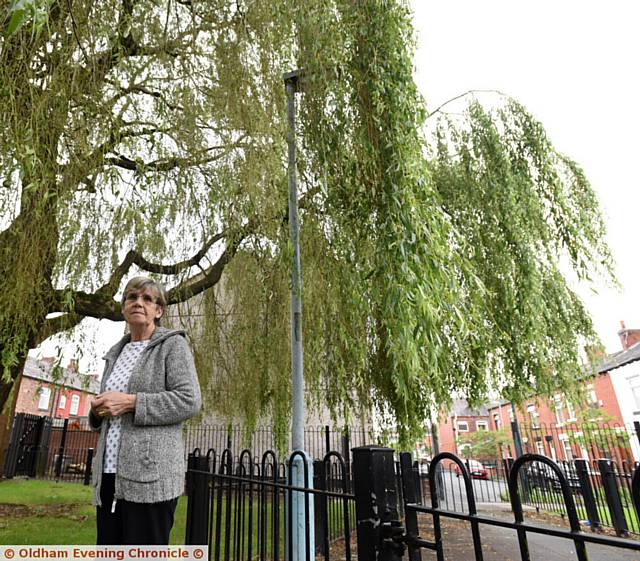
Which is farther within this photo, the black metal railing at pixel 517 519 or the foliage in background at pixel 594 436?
the foliage in background at pixel 594 436

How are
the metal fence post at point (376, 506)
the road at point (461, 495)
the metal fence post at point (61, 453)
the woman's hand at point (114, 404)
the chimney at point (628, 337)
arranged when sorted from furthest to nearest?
the chimney at point (628, 337), the metal fence post at point (61, 453), the road at point (461, 495), the woman's hand at point (114, 404), the metal fence post at point (376, 506)

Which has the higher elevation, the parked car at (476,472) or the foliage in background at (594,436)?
the foliage in background at (594,436)

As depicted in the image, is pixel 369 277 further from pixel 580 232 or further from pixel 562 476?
pixel 580 232

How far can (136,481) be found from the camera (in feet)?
4.96

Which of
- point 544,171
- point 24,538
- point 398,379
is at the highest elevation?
point 544,171

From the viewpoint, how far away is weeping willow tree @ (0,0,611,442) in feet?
8.28

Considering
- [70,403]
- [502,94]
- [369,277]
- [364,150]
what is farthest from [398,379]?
[70,403]

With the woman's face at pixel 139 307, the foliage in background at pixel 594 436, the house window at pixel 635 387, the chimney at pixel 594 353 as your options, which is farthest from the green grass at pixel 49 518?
the house window at pixel 635 387

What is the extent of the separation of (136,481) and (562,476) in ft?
4.51

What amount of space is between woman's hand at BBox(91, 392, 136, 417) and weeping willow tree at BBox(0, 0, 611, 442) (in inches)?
48.0

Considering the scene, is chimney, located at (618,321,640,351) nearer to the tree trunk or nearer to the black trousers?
the tree trunk

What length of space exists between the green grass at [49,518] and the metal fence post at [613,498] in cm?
585

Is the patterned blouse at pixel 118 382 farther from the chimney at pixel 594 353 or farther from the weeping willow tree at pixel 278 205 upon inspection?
the chimney at pixel 594 353

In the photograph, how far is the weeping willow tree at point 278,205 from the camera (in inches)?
99.3
